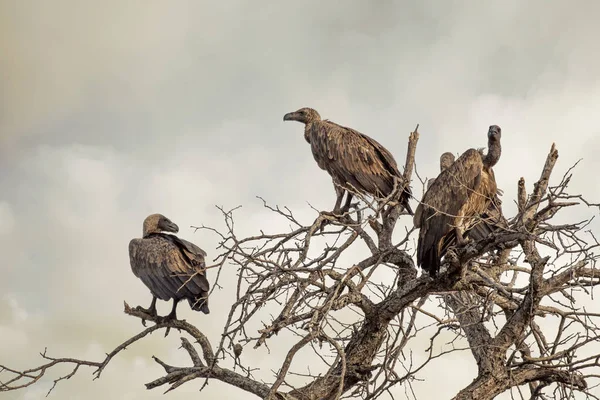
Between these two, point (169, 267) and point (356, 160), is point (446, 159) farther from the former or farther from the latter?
point (169, 267)

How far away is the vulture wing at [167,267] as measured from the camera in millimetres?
7156

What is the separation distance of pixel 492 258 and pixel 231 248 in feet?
9.46

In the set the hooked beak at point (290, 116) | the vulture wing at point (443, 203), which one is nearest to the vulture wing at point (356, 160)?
the hooked beak at point (290, 116)

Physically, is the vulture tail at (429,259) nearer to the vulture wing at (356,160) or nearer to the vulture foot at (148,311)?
the vulture wing at (356,160)

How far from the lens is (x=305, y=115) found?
8.52 meters

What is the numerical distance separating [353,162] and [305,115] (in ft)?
4.78

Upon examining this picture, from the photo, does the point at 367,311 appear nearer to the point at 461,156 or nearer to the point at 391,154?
the point at 461,156

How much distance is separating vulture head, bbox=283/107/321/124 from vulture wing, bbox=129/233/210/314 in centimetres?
229

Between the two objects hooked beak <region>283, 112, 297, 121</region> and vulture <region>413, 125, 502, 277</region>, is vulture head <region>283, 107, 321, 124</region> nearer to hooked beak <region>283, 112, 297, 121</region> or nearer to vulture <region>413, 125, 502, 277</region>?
hooked beak <region>283, 112, 297, 121</region>

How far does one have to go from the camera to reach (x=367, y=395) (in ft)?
17.7

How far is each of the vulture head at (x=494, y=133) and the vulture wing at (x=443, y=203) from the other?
234 mm

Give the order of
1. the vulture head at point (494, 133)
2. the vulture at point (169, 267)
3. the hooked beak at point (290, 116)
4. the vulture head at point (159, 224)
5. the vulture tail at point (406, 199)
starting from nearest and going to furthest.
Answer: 1. the vulture head at point (494, 133)
2. the vulture tail at point (406, 199)
3. the vulture at point (169, 267)
4. the hooked beak at point (290, 116)
5. the vulture head at point (159, 224)

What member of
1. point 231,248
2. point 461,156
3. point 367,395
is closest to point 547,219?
point 461,156

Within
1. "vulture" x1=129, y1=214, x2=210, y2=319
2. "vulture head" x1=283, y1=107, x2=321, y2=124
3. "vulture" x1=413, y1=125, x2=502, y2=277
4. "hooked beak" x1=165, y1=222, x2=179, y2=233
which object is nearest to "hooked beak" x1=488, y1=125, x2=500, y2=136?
"vulture" x1=413, y1=125, x2=502, y2=277
